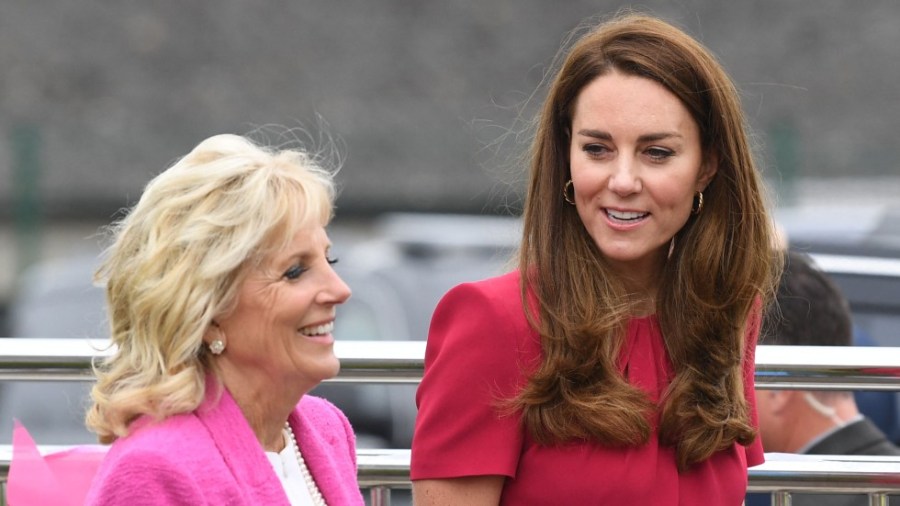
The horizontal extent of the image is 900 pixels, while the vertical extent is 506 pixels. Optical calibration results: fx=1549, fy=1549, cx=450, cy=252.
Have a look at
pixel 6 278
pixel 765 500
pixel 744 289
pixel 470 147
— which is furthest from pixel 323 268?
pixel 470 147

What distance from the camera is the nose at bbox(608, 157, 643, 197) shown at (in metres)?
3.03

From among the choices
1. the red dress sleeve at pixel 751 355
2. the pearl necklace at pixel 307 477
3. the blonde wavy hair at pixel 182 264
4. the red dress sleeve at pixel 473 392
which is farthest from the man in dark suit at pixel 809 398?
the blonde wavy hair at pixel 182 264

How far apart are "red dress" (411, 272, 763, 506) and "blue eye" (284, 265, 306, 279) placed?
33cm

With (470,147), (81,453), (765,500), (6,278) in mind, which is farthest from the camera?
(470,147)

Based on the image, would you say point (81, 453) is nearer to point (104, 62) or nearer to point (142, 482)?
point (142, 482)

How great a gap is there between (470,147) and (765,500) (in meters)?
16.6

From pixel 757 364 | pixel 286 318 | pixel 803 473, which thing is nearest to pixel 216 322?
pixel 286 318

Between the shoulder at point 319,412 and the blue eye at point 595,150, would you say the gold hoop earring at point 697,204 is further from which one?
the shoulder at point 319,412

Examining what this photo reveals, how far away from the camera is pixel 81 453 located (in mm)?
3580

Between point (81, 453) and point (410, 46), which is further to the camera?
point (410, 46)

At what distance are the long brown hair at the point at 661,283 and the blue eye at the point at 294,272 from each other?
1.57 ft

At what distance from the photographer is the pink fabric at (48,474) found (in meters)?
3.52

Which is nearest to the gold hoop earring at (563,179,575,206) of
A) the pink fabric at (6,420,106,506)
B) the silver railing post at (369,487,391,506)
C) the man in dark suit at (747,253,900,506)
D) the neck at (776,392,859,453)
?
the silver railing post at (369,487,391,506)

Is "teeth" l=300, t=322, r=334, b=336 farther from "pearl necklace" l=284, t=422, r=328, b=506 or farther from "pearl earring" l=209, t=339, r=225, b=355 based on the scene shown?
"pearl necklace" l=284, t=422, r=328, b=506
